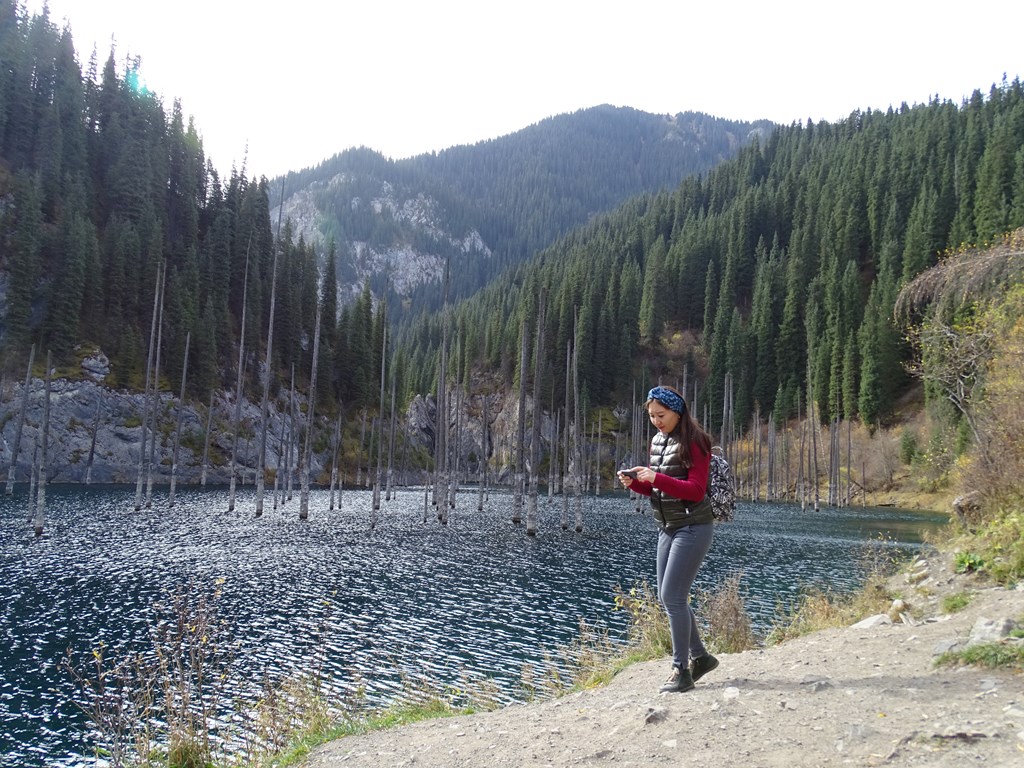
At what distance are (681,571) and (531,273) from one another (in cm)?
14847

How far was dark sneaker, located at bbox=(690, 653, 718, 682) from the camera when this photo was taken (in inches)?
273

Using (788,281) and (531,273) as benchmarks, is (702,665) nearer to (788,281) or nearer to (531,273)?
(788,281)

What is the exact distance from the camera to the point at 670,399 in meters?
6.64

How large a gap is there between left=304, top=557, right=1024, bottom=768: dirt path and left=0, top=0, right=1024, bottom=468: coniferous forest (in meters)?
45.8

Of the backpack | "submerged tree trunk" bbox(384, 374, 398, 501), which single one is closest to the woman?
the backpack

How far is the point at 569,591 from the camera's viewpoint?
2259 cm

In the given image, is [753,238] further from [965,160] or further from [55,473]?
[55,473]

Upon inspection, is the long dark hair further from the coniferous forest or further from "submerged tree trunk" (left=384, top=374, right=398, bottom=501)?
the coniferous forest

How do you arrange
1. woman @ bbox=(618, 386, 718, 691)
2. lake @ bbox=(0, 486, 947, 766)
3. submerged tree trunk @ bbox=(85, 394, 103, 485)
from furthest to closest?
1. submerged tree trunk @ bbox=(85, 394, 103, 485)
2. lake @ bbox=(0, 486, 947, 766)
3. woman @ bbox=(618, 386, 718, 691)

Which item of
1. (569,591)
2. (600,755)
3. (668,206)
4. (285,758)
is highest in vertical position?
(668,206)

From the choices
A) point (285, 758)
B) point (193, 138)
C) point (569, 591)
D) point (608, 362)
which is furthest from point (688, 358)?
point (285, 758)

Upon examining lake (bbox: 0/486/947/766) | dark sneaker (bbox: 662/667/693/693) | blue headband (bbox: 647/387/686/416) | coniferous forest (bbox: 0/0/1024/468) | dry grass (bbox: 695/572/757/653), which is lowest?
lake (bbox: 0/486/947/766)

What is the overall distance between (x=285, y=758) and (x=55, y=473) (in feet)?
212

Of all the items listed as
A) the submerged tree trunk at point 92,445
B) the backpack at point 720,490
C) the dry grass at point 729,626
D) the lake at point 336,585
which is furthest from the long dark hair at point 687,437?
the submerged tree trunk at point 92,445
